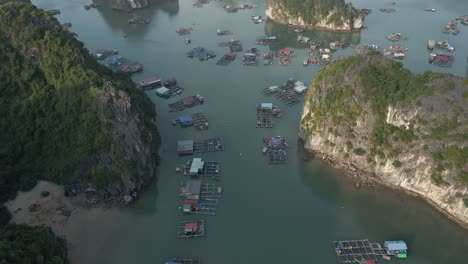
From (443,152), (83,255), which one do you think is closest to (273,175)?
(443,152)

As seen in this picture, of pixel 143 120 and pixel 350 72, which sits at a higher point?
pixel 350 72

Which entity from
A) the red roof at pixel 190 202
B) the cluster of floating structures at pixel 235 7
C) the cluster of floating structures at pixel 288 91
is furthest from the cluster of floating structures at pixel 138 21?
the red roof at pixel 190 202

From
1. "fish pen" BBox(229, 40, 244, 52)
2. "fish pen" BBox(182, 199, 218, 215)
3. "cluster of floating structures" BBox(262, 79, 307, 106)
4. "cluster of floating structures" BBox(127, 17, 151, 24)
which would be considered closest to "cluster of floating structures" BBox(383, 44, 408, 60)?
"cluster of floating structures" BBox(262, 79, 307, 106)

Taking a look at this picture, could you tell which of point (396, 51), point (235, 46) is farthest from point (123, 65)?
point (396, 51)

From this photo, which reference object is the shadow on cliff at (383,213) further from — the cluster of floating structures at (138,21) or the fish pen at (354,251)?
the cluster of floating structures at (138,21)

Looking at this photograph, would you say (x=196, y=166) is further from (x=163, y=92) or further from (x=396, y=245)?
(x=396, y=245)

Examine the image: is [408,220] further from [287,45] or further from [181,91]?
[287,45]

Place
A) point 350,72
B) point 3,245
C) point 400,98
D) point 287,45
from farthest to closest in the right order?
point 287,45, point 350,72, point 400,98, point 3,245
